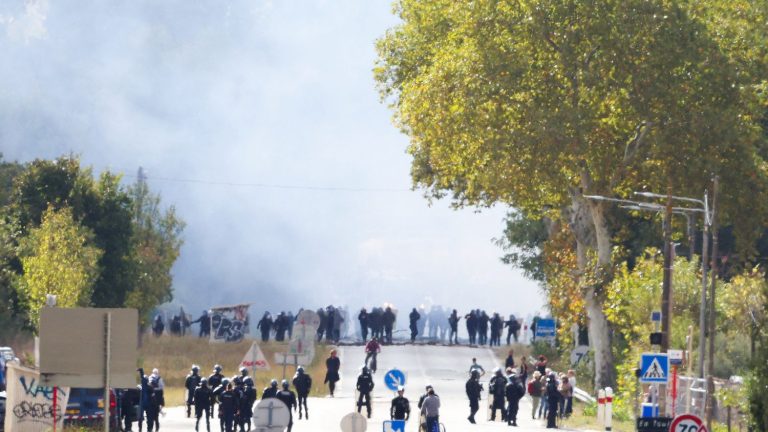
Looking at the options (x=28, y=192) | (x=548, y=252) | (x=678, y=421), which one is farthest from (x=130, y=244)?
(x=678, y=421)

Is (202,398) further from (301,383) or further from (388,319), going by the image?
(388,319)

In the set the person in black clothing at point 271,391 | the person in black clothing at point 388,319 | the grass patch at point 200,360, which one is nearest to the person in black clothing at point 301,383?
the person in black clothing at point 271,391

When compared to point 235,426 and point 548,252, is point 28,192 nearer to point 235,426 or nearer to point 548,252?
point 548,252

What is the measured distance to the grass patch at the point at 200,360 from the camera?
195ft

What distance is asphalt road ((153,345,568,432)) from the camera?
43.4 meters

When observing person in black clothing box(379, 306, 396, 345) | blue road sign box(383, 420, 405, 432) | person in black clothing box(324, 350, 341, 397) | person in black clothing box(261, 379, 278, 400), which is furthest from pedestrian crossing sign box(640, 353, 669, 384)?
person in black clothing box(379, 306, 396, 345)

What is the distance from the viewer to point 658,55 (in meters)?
51.9

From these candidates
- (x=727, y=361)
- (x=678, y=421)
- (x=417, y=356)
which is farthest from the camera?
(x=417, y=356)

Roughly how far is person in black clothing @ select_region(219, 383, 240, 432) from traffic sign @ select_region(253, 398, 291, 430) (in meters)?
9.23

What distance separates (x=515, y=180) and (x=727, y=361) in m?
10.1

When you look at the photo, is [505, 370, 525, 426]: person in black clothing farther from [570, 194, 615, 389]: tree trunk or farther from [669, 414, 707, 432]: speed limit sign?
[669, 414, 707, 432]: speed limit sign

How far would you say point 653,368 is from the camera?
119 ft

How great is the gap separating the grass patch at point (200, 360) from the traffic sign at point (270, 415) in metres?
25.2

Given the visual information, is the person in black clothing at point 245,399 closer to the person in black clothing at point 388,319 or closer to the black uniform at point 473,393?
the black uniform at point 473,393
